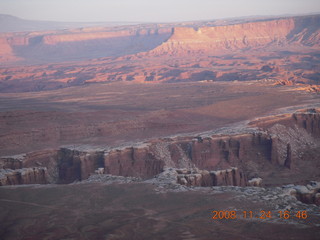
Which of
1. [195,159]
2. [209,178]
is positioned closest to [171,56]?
[195,159]

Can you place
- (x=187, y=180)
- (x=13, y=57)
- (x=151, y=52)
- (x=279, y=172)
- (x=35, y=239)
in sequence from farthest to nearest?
(x=13, y=57), (x=151, y=52), (x=279, y=172), (x=187, y=180), (x=35, y=239)

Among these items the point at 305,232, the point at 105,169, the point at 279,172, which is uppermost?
the point at 305,232

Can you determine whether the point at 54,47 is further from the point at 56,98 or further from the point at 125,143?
the point at 125,143

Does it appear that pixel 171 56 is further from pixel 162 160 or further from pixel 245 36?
pixel 162 160

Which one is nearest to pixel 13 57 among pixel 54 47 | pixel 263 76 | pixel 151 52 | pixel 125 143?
pixel 54 47

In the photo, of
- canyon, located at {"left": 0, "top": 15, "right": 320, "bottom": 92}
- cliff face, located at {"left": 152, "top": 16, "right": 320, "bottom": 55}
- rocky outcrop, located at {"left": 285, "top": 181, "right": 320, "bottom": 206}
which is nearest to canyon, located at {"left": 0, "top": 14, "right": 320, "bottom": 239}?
rocky outcrop, located at {"left": 285, "top": 181, "right": 320, "bottom": 206}
